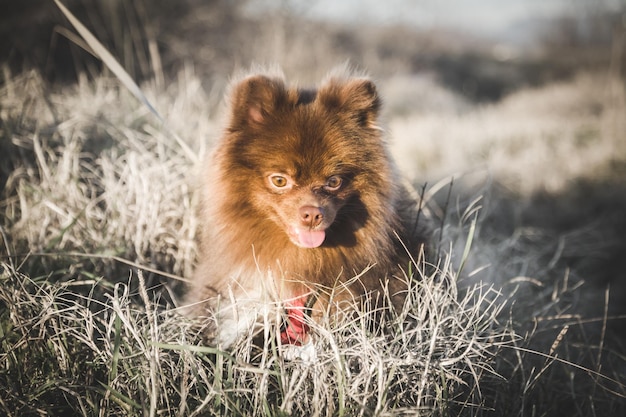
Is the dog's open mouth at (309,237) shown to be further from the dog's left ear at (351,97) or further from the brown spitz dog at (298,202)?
the dog's left ear at (351,97)

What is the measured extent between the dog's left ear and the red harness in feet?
3.38

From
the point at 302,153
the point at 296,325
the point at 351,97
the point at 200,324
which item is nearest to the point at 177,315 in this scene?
the point at 200,324

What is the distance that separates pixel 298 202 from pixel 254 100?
0.60m

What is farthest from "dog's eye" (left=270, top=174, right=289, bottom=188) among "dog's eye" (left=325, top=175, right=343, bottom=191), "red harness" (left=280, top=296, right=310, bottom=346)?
"red harness" (left=280, top=296, right=310, bottom=346)

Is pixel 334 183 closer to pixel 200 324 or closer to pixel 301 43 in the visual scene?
pixel 200 324

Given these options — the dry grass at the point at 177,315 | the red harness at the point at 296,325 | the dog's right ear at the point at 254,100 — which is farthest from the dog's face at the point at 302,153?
the dry grass at the point at 177,315

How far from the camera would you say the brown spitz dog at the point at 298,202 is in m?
2.18

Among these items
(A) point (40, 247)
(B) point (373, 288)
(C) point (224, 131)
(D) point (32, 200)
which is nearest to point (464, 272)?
(B) point (373, 288)

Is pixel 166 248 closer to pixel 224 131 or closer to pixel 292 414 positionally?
pixel 224 131

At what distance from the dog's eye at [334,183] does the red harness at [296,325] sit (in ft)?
1.96

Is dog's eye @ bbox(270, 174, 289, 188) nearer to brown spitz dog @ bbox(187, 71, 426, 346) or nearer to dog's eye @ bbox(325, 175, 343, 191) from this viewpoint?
brown spitz dog @ bbox(187, 71, 426, 346)

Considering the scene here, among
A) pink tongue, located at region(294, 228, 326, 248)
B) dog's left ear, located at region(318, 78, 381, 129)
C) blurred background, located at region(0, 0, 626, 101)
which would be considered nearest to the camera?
pink tongue, located at region(294, 228, 326, 248)

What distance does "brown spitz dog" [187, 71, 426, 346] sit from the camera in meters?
2.18

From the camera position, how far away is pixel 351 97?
229cm
